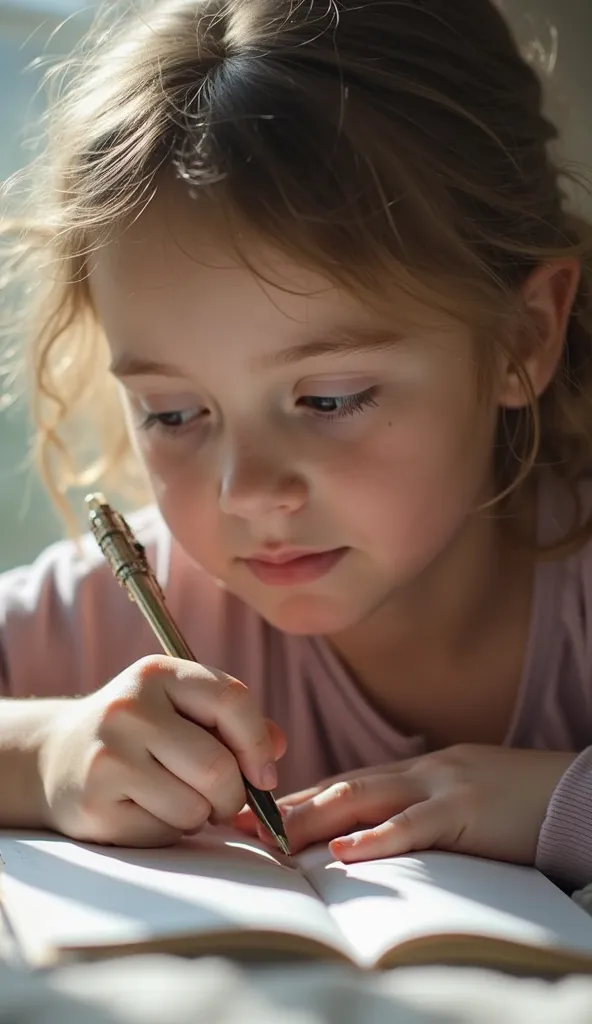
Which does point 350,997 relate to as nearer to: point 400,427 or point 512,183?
point 400,427

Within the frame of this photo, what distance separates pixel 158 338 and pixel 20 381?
39 centimetres

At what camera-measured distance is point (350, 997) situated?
45 cm

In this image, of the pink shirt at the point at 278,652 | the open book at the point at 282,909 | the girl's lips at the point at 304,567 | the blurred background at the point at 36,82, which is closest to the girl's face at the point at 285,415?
the girl's lips at the point at 304,567

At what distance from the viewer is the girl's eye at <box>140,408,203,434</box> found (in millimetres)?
842

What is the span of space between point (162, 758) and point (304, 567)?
21cm

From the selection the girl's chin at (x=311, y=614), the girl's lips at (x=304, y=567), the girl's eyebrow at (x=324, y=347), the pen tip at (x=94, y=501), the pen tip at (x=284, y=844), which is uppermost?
the girl's eyebrow at (x=324, y=347)

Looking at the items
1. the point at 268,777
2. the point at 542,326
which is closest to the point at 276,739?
the point at 268,777

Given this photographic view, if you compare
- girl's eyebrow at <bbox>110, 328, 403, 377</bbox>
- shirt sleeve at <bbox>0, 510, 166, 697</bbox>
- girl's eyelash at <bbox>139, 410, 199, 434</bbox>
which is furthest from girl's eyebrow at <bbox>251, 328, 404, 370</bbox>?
shirt sleeve at <bbox>0, 510, 166, 697</bbox>

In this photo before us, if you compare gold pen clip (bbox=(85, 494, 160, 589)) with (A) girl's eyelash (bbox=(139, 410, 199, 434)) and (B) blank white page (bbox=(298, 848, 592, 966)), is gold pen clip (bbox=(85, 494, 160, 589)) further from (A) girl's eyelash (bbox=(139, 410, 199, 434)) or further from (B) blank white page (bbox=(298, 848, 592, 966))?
(B) blank white page (bbox=(298, 848, 592, 966))

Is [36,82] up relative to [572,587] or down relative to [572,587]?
up

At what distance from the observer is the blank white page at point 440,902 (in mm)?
535

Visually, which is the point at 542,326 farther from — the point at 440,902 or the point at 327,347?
the point at 440,902

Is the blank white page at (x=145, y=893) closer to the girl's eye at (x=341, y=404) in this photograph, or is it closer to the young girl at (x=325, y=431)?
the young girl at (x=325, y=431)

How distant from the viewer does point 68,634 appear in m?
1.00
